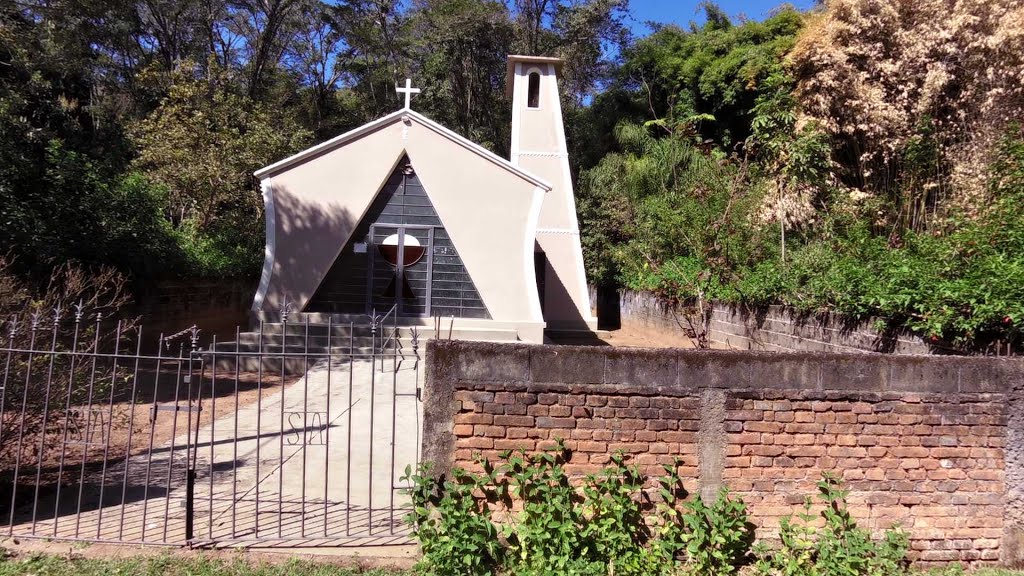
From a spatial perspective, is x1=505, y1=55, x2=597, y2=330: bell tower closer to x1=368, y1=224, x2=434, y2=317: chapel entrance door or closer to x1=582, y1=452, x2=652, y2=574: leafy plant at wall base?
x1=368, y1=224, x2=434, y2=317: chapel entrance door

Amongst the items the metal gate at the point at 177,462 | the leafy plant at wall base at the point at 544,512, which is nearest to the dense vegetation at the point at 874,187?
the leafy plant at wall base at the point at 544,512

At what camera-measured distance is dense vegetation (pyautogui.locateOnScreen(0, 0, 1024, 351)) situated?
8508 mm

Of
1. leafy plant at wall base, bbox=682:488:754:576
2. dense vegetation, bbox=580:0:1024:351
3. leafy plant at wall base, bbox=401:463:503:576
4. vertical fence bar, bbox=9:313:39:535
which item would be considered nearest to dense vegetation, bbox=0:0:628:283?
vertical fence bar, bbox=9:313:39:535

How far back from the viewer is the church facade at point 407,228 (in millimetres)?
12273

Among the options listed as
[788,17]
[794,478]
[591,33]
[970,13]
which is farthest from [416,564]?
[591,33]

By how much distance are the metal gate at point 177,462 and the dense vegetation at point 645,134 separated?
3021mm

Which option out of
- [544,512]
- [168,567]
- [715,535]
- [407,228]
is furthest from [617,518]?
[407,228]

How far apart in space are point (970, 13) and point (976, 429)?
35.2 ft

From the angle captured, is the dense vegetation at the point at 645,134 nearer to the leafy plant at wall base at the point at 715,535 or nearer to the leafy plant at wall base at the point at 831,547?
Answer: the leafy plant at wall base at the point at 831,547

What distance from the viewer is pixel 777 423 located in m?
3.90

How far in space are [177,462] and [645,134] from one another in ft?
61.0

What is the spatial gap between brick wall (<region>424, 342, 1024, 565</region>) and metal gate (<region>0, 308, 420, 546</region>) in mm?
498

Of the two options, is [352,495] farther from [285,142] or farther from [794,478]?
[285,142]

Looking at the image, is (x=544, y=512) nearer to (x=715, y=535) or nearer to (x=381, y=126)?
(x=715, y=535)
